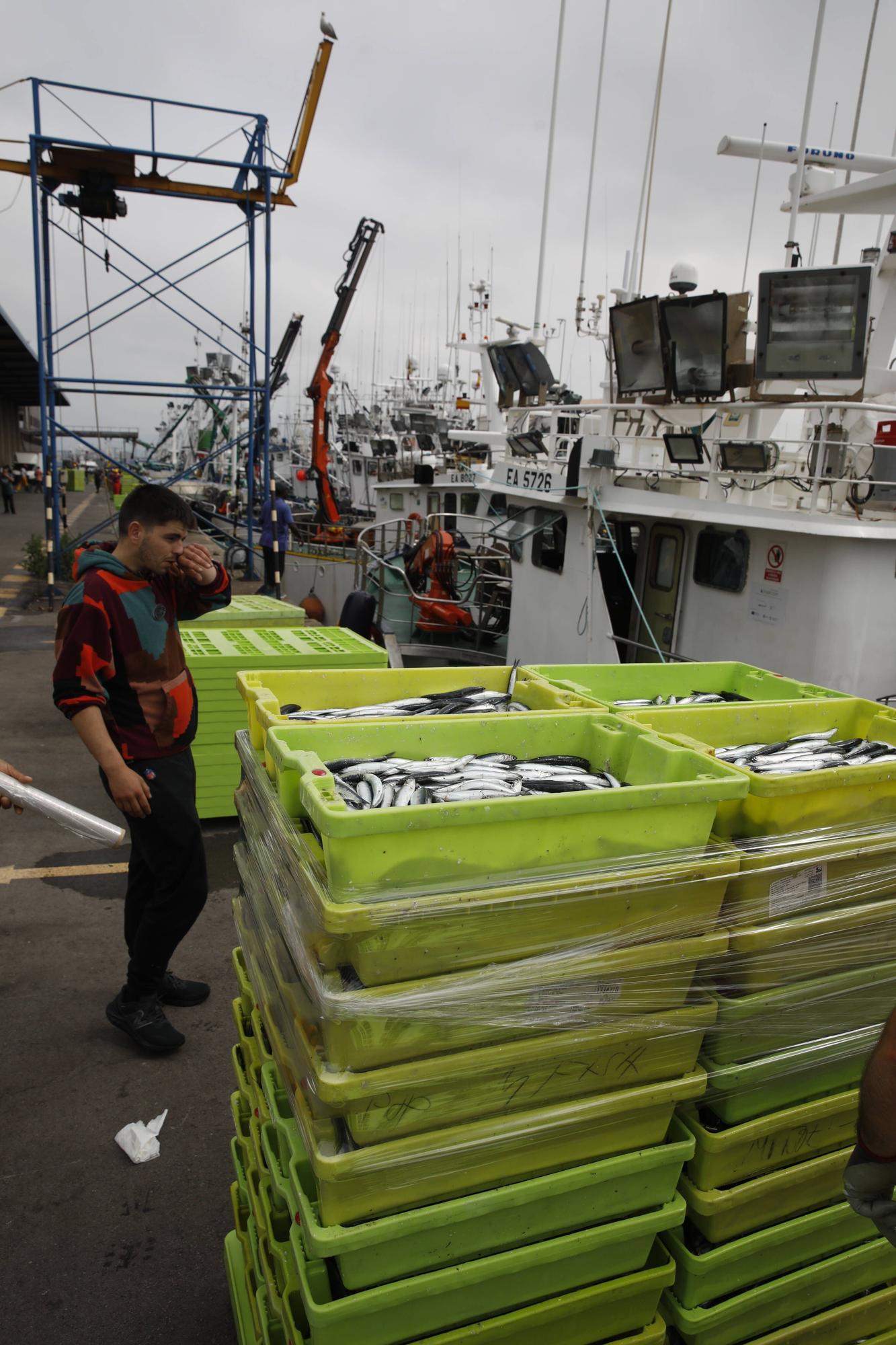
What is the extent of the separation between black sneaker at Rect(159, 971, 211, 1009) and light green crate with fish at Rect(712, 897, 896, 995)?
290 centimetres

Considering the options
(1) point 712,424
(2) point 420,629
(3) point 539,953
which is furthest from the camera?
(2) point 420,629

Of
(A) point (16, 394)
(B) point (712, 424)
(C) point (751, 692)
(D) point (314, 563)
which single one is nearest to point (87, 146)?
(D) point (314, 563)

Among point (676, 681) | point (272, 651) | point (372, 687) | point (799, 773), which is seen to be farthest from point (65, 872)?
point (799, 773)

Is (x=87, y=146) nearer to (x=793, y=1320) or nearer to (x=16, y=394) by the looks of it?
(x=793, y=1320)

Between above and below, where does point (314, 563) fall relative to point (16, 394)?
below

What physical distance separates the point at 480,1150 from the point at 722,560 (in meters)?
5.90

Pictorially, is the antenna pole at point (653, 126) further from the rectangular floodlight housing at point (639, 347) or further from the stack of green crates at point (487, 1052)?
the stack of green crates at point (487, 1052)

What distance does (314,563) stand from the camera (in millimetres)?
15984

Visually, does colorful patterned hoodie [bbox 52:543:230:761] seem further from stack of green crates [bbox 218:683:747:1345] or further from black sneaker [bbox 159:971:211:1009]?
stack of green crates [bbox 218:683:747:1345]

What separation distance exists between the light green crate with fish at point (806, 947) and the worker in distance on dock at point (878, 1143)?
1.16 ft

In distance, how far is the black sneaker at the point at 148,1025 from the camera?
144 inches

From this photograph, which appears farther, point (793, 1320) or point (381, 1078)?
point (793, 1320)

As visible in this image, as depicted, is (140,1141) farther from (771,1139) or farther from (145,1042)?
(771,1139)

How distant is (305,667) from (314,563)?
10.5m
